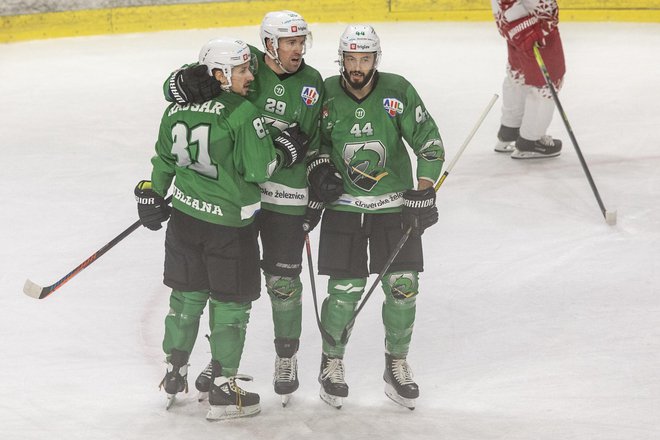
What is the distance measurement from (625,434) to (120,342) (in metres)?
1.78

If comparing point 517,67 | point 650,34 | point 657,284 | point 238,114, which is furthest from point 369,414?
point 650,34

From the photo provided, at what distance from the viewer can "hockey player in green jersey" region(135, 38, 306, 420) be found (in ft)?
10.0

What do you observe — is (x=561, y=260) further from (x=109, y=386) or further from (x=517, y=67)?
(x=109, y=386)

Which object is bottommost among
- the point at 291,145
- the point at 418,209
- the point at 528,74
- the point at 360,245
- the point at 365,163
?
the point at 528,74

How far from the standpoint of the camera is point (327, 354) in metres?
3.43

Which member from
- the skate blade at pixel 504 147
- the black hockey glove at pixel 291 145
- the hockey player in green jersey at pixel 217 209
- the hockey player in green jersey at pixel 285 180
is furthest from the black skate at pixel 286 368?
the skate blade at pixel 504 147

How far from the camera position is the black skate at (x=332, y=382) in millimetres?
3338

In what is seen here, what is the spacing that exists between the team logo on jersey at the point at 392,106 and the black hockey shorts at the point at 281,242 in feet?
1.43

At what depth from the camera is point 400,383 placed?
3.36 metres

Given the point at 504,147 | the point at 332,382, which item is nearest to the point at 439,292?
the point at 332,382

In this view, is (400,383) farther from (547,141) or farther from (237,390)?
(547,141)

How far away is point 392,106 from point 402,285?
55 centimetres

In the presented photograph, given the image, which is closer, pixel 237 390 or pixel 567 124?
pixel 237 390

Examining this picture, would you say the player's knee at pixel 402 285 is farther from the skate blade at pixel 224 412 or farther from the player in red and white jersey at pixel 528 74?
the player in red and white jersey at pixel 528 74
